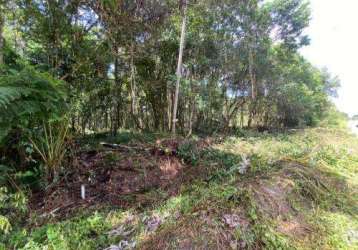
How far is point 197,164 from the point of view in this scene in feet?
12.1

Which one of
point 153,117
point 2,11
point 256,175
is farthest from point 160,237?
point 153,117

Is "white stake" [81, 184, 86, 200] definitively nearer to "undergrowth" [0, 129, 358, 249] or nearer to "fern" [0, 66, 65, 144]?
"undergrowth" [0, 129, 358, 249]

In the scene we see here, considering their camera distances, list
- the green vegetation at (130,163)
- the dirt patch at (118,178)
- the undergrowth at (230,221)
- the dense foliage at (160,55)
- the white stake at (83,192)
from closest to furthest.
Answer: the undergrowth at (230,221), the green vegetation at (130,163), the dirt patch at (118,178), the white stake at (83,192), the dense foliage at (160,55)

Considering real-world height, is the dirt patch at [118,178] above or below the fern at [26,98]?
below

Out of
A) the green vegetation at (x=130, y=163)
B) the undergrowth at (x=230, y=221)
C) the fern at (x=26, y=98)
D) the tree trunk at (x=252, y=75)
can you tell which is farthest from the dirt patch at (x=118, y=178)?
the tree trunk at (x=252, y=75)

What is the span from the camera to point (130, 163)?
339 cm

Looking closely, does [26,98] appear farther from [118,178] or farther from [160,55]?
[160,55]

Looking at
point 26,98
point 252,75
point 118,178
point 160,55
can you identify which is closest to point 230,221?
point 118,178

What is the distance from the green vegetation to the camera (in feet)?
6.32

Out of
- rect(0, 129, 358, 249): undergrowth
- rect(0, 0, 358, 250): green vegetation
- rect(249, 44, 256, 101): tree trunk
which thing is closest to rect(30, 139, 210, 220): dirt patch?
rect(0, 0, 358, 250): green vegetation

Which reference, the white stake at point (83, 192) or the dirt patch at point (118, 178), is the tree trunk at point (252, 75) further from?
the white stake at point (83, 192)

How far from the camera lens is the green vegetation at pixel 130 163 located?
1.93m

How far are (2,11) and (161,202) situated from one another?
3.38 metres

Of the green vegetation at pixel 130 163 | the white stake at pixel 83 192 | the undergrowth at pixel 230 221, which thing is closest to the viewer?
the undergrowth at pixel 230 221
